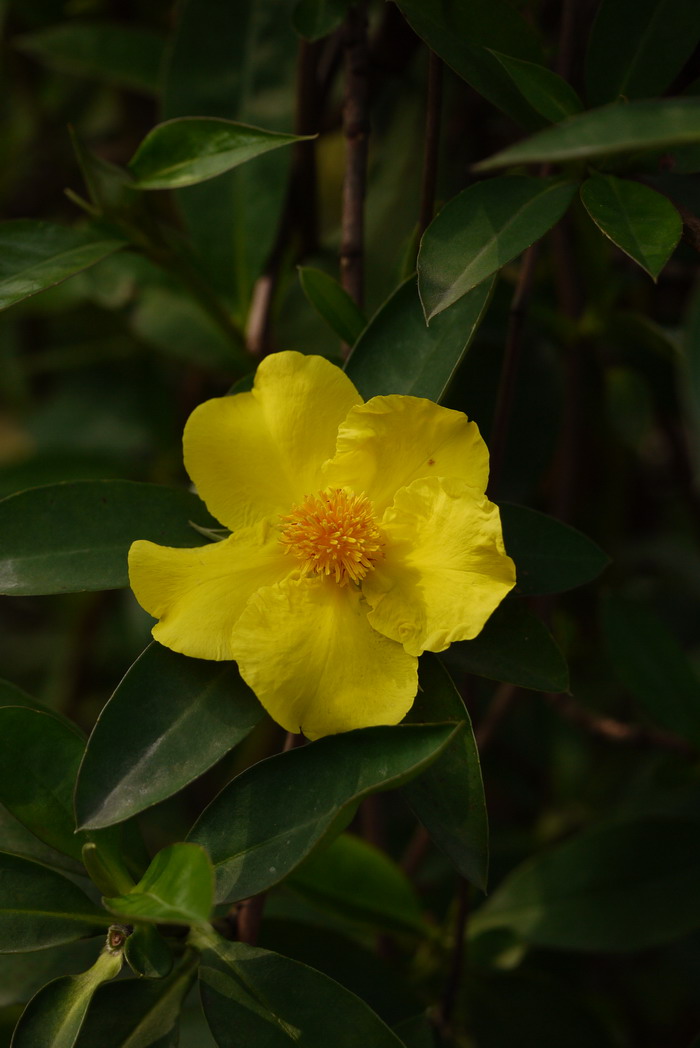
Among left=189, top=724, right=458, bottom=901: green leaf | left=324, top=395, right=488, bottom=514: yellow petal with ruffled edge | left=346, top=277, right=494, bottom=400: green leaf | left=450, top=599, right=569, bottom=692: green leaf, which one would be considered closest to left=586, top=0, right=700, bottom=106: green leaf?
left=346, top=277, right=494, bottom=400: green leaf

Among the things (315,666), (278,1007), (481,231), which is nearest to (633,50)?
(481,231)

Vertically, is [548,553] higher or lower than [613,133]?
lower

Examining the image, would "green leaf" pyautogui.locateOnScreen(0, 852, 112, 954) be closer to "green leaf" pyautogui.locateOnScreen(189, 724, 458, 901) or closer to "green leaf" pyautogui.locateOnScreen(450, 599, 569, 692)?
"green leaf" pyautogui.locateOnScreen(189, 724, 458, 901)

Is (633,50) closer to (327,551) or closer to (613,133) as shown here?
(613,133)

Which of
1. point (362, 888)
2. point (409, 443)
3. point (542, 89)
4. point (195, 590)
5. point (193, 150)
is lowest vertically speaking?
point (362, 888)

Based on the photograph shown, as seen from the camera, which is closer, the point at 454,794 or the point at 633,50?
the point at 454,794

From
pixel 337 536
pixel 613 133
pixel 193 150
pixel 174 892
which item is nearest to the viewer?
pixel 613 133
